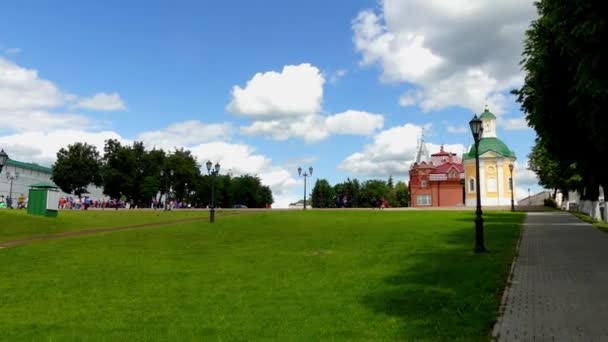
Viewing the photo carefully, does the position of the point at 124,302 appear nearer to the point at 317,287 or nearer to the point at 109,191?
the point at 317,287

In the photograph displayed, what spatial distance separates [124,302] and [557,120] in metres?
19.4

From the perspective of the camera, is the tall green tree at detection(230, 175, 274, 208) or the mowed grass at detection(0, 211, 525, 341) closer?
the mowed grass at detection(0, 211, 525, 341)

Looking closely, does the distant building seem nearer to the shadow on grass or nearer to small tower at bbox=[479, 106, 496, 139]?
small tower at bbox=[479, 106, 496, 139]

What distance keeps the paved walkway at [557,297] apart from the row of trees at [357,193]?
106090 mm

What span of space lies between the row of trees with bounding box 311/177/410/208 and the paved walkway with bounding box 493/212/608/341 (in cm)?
10609

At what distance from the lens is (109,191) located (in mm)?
84062

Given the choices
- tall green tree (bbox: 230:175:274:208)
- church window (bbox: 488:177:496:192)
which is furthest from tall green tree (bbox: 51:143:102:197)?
church window (bbox: 488:177:496:192)

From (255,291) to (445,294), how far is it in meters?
3.46

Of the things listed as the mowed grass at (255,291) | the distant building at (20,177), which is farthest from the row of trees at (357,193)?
the mowed grass at (255,291)

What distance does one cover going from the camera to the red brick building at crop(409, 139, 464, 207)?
274ft

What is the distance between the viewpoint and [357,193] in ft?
413

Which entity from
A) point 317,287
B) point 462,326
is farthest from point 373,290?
point 462,326

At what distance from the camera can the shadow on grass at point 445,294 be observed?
6.95 meters

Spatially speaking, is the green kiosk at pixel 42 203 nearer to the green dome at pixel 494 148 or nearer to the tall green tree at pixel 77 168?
the tall green tree at pixel 77 168
